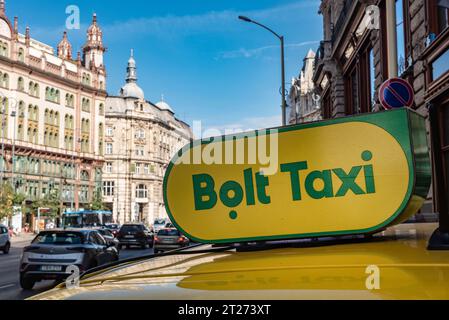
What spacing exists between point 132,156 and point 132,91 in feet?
43.2

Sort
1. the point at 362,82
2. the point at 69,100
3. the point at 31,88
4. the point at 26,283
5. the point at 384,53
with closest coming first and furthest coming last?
1. the point at 26,283
2. the point at 384,53
3. the point at 362,82
4. the point at 31,88
5. the point at 69,100

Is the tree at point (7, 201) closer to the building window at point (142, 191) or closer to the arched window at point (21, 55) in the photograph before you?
the arched window at point (21, 55)

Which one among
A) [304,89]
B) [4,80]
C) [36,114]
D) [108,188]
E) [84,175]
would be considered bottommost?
[108,188]

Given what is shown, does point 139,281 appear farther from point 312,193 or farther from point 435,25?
point 435,25

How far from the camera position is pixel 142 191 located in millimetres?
106312

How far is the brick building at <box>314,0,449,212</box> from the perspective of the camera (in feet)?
43.4

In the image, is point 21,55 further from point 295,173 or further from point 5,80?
point 295,173

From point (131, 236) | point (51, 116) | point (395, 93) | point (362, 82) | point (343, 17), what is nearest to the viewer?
point (395, 93)

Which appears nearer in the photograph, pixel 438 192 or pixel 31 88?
pixel 438 192

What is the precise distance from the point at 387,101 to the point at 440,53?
Result: 512 cm

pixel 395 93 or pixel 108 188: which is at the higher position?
pixel 108 188

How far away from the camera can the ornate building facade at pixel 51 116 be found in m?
65.1

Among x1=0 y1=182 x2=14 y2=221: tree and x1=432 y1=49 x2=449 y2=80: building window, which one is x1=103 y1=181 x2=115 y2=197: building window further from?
x1=432 y1=49 x2=449 y2=80: building window

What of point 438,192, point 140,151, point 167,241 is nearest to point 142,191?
point 140,151
